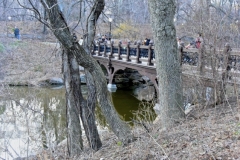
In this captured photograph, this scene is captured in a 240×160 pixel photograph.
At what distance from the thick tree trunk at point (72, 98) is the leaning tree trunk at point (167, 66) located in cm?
174

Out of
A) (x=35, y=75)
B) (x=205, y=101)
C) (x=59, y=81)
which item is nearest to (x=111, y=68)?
(x=59, y=81)

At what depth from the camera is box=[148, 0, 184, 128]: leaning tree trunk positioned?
5273 millimetres

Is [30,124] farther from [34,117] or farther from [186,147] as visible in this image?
[186,147]

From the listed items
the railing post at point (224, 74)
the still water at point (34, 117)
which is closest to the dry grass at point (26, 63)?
the still water at point (34, 117)

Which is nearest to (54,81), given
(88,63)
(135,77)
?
(135,77)

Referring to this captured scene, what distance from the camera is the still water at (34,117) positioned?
724 cm

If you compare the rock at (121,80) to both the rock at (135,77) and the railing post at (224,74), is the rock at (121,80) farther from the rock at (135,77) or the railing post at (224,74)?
the railing post at (224,74)

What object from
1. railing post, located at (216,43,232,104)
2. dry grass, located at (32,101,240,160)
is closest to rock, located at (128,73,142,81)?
railing post, located at (216,43,232,104)

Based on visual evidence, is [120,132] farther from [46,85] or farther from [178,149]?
[46,85]

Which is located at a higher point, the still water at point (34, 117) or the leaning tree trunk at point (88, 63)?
the leaning tree trunk at point (88, 63)

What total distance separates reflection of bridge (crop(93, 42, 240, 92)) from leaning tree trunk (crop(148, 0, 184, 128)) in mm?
1303

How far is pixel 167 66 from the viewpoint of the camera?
5445 mm

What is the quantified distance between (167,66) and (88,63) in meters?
1.75

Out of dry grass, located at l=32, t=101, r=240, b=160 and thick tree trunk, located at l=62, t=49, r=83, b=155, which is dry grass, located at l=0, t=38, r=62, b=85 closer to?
thick tree trunk, located at l=62, t=49, r=83, b=155
